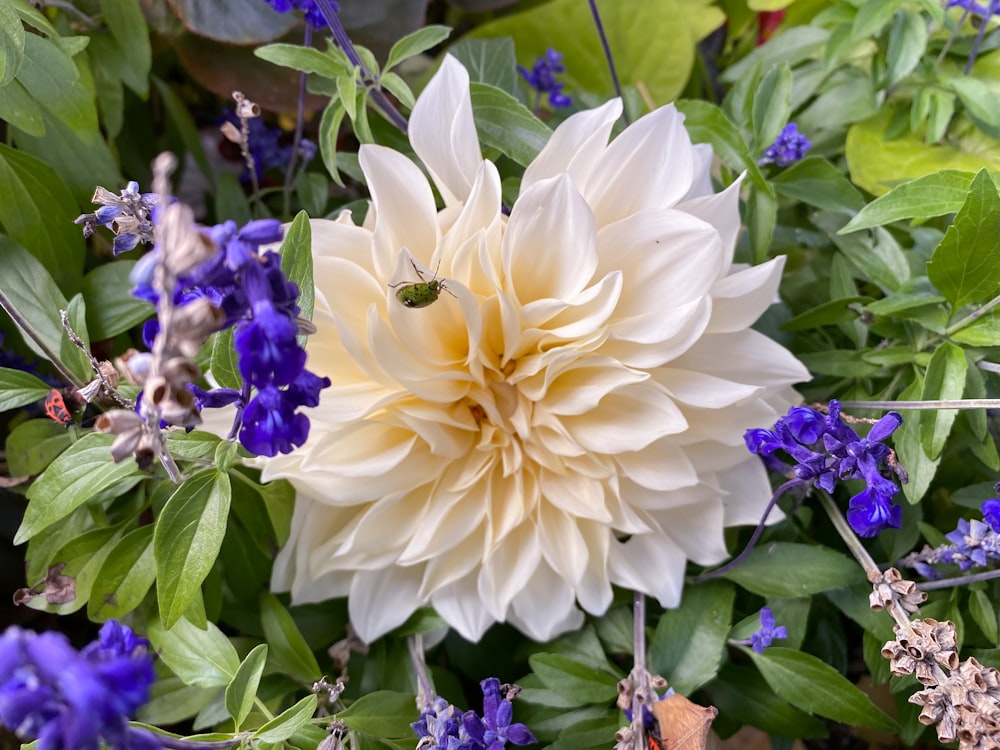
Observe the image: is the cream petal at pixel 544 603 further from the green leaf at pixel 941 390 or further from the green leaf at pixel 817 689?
the green leaf at pixel 941 390

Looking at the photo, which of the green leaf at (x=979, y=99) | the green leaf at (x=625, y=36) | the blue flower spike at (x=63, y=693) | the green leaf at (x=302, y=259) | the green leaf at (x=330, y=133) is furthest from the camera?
the green leaf at (x=625, y=36)

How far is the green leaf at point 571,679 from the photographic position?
1.49 ft

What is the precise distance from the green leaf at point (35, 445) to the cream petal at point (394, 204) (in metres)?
0.21

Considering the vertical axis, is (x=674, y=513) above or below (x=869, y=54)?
below

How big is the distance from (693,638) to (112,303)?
0.40m

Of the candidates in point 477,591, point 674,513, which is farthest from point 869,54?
point 477,591

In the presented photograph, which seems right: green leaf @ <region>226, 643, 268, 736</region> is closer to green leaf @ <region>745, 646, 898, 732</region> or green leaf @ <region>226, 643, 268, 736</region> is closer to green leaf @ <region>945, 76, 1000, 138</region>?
green leaf @ <region>745, 646, 898, 732</region>

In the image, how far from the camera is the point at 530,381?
457 mm

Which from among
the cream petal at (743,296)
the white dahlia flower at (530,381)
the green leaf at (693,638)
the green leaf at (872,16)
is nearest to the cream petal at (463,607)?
the white dahlia flower at (530,381)

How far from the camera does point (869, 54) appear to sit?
648 millimetres

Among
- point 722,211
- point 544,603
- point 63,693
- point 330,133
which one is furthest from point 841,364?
point 63,693

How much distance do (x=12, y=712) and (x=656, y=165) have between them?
1.21 feet

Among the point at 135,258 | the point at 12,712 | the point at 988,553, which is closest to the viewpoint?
the point at 12,712

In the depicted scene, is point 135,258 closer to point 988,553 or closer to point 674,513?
point 674,513
